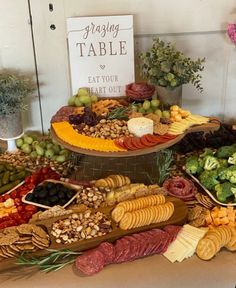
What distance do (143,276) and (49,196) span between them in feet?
1.12

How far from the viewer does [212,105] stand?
1751mm

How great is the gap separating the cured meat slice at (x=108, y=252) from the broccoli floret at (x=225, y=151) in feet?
1.60

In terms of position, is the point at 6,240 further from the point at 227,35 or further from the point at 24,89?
the point at 227,35

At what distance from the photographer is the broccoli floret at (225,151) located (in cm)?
133

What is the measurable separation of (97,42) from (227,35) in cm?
49

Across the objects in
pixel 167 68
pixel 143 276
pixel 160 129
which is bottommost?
pixel 143 276

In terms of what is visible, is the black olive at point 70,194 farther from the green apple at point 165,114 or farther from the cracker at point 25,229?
the green apple at point 165,114

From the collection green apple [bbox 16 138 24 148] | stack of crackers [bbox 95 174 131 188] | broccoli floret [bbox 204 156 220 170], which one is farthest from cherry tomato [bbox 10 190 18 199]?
broccoli floret [bbox 204 156 220 170]

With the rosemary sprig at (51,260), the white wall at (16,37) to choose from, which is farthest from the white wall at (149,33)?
the rosemary sprig at (51,260)

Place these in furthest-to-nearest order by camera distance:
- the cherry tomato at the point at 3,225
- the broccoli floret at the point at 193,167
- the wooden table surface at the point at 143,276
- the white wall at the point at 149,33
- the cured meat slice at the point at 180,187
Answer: the white wall at the point at 149,33, the broccoli floret at the point at 193,167, the cured meat slice at the point at 180,187, the cherry tomato at the point at 3,225, the wooden table surface at the point at 143,276

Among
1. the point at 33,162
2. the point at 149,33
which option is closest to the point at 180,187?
the point at 33,162

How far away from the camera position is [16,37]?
61.8 inches

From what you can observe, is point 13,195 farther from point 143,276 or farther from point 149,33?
point 149,33

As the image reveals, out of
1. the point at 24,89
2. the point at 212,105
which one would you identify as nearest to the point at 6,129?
the point at 24,89
